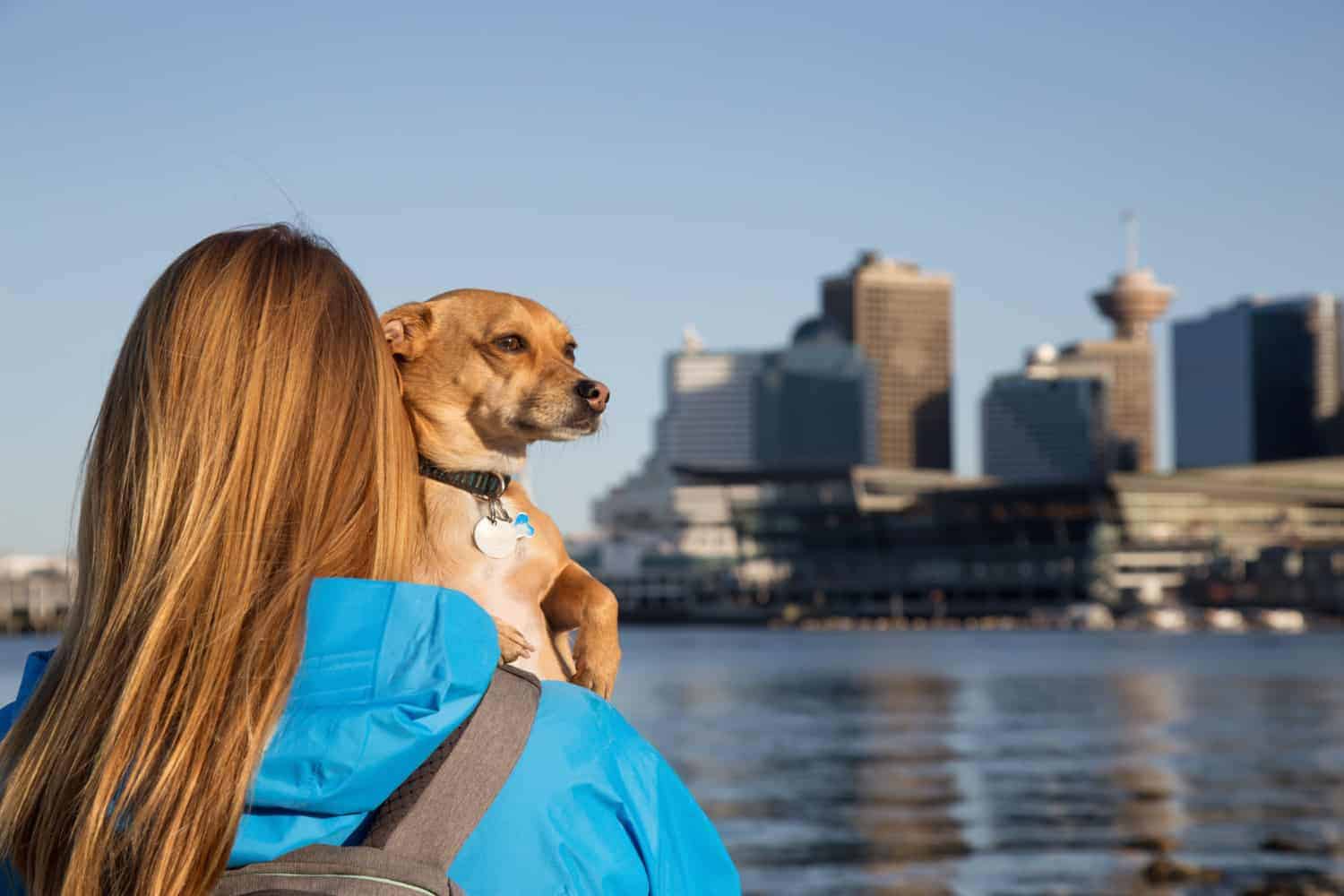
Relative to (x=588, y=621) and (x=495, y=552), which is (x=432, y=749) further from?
(x=588, y=621)

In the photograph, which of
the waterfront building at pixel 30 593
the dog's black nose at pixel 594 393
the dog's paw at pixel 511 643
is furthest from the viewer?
the waterfront building at pixel 30 593

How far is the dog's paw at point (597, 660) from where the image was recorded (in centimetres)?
342

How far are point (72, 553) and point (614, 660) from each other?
136 centimetres

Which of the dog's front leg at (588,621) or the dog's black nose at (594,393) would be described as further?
the dog's black nose at (594,393)

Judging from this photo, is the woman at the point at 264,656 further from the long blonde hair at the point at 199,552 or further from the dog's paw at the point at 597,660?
the dog's paw at the point at 597,660

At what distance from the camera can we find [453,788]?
1.96 meters

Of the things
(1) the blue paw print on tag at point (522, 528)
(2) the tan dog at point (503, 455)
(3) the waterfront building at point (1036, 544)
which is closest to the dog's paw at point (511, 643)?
(2) the tan dog at point (503, 455)

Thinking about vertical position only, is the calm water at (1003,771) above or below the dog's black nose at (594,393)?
below

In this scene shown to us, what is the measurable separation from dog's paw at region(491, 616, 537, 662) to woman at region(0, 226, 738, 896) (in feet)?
3.43

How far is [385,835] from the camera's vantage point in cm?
194

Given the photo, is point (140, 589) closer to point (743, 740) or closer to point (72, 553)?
point (72, 553)

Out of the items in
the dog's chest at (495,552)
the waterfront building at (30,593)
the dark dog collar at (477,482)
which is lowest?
the waterfront building at (30,593)

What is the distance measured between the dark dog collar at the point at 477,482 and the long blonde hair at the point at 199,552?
1.21 metres

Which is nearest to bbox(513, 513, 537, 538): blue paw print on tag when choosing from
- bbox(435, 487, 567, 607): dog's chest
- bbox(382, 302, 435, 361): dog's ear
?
bbox(435, 487, 567, 607): dog's chest
